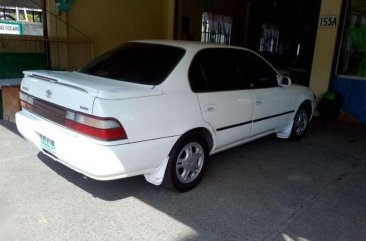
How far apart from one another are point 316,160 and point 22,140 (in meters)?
4.21

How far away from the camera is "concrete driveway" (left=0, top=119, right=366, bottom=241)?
286 cm

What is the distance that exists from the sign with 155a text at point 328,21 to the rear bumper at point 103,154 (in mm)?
5472

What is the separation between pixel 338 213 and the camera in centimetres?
333

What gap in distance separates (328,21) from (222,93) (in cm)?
465

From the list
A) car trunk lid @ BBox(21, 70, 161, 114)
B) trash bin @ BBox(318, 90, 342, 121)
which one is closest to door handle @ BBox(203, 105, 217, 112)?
car trunk lid @ BBox(21, 70, 161, 114)

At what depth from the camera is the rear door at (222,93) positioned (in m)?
3.58

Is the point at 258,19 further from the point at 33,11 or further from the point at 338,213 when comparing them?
the point at 338,213

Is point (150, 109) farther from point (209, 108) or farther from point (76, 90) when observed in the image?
point (209, 108)

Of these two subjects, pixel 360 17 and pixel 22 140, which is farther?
pixel 360 17

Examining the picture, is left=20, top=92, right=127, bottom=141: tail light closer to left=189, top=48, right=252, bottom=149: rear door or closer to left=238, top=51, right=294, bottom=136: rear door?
left=189, top=48, right=252, bottom=149: rear door

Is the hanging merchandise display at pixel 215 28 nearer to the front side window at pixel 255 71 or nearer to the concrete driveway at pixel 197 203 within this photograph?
the front side window at pixel 255 71

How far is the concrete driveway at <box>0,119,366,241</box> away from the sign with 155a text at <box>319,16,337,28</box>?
362 centimetres

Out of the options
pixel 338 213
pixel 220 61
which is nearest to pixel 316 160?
pixel 338 213

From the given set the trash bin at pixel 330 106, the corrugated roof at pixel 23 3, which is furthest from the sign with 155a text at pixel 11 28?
the trash bin at pixel 330 106
